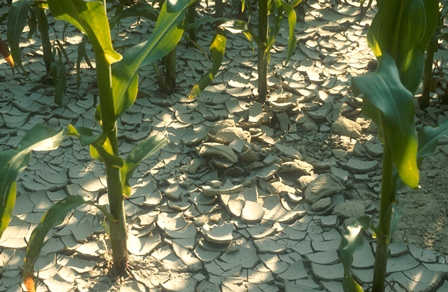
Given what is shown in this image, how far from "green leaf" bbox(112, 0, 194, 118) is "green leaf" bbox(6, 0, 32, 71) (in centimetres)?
55

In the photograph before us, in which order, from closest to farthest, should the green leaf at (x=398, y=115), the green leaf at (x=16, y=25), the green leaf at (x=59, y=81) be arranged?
the green leaf at (x=398, y=115)
the green leaf at (x=16, y=25)
the green leaf at (x=59, y=81)

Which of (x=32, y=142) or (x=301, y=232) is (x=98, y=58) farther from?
(x=301, y=232)

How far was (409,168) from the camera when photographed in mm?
1067

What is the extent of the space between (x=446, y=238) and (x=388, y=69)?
2.49 ft

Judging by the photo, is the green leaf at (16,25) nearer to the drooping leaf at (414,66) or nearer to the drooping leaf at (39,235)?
the drooping leaf at (39,235)

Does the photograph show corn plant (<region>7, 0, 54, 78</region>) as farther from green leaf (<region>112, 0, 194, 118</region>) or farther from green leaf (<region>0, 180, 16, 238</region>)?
green leaf (<region>0, 180, 16, 238</region>)

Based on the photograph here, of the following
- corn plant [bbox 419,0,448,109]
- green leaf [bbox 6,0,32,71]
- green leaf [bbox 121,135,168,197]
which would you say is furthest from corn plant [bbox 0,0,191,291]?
corn plant [bbox 419,0,448,109]

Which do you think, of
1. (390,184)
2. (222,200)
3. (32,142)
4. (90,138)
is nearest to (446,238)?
(390,184)

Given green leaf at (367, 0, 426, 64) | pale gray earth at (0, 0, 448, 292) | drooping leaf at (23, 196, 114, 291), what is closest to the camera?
green leaf at (367, 0, 426, 64)

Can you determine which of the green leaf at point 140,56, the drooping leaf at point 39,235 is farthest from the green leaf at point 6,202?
the green leaf at point 140,56

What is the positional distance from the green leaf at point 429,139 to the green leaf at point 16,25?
1.13m

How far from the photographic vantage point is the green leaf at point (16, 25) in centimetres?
185

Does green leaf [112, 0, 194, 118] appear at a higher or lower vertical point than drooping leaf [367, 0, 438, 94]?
lower

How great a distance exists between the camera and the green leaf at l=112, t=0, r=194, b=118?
1.41 m
